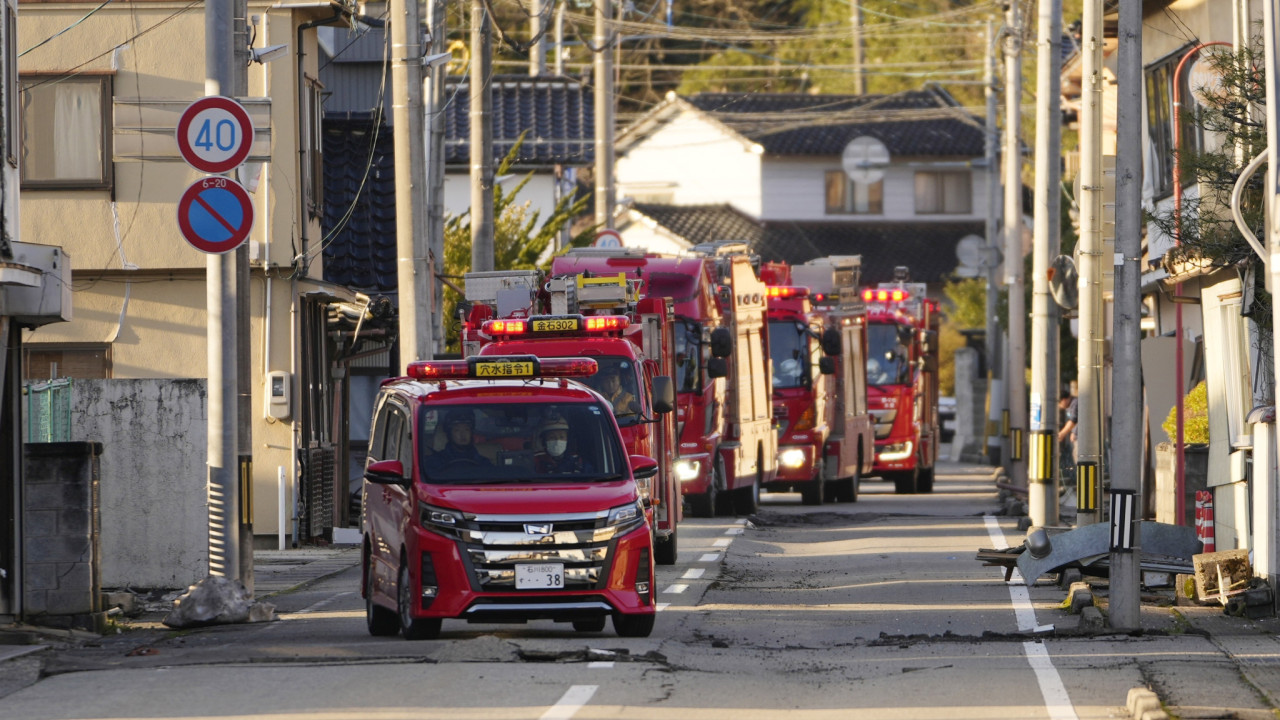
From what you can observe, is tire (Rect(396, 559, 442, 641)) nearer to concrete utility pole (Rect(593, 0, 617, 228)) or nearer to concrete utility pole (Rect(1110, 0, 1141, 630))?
concrete utility pole (Rect(1110, 0, 1141, 630))

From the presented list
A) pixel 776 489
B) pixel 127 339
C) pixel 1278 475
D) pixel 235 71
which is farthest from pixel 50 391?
pixel 776 489

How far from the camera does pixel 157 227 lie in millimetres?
22594

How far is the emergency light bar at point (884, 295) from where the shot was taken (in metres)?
35.9

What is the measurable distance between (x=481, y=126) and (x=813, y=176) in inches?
1691

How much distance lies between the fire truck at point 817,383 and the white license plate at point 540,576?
1693 cm

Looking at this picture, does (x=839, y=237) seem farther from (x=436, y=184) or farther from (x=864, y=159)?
(x=436, y=184)

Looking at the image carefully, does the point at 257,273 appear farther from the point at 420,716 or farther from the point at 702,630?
the point at 420,716

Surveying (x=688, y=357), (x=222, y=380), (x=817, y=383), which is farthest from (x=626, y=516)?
(x=817, y=383)

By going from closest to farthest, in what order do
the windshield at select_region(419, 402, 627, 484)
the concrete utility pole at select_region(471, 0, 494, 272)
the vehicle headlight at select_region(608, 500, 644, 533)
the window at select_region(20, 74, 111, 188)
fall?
the vehicle headlight at select_region(608, 500, 644, 533) → the windshield at select_region(419, 402, 627, 484) → the window at select_region(20, 74, 111, 188) → the concrete utility pole at select_region(471, 0, 494, 272)

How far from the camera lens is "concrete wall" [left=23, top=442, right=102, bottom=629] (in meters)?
14.6

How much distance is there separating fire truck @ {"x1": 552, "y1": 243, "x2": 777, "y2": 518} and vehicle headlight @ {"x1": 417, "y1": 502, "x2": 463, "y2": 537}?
9373 millimetres

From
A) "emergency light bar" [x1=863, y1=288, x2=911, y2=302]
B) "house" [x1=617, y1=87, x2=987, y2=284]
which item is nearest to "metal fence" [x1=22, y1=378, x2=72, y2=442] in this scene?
"emergency light bar" [x1=863, y1=288, x2=911, y2=302]

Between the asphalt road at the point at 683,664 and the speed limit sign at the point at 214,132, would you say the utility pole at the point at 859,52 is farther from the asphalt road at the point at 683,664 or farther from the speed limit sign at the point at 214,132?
the speed limit sign at the point at 214,132

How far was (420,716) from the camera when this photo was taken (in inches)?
395
